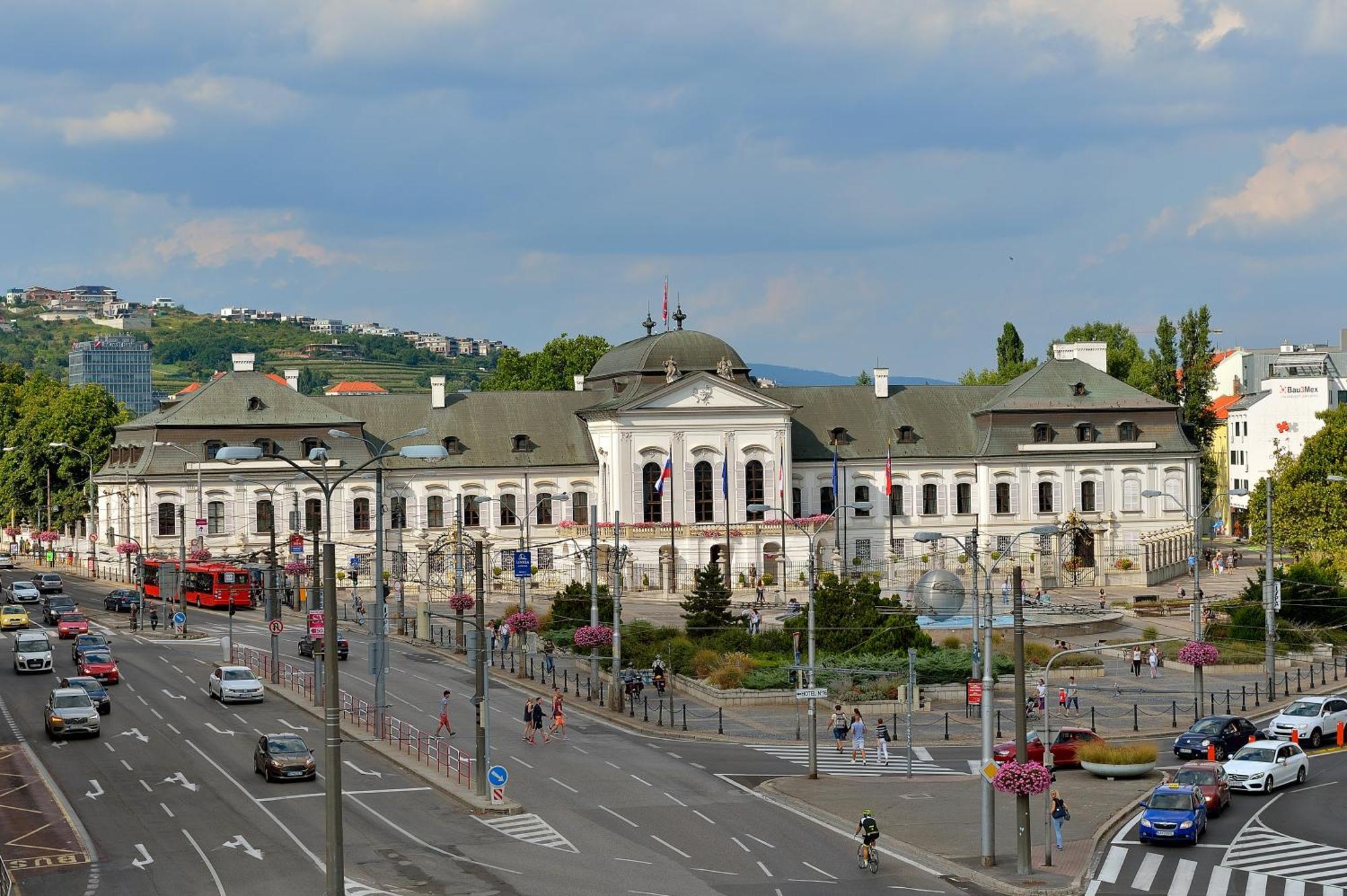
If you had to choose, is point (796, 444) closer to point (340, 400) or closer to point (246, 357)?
point (340, 400)

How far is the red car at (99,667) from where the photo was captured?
70312 mm

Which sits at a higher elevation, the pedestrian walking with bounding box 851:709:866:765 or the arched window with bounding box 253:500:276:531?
the arched window with bounding box 253:500:276:531

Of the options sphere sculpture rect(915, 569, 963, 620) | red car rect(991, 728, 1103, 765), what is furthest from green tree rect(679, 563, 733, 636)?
sphere sculpture rect(915, 569, 963, 620)

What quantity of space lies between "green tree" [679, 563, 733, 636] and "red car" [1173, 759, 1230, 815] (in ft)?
109

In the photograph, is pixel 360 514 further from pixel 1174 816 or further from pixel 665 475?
pixel 1174 816

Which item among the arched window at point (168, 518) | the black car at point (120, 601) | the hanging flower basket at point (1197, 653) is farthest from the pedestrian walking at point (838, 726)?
the arched window at point (168, 518)

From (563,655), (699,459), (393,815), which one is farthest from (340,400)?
(393,815)

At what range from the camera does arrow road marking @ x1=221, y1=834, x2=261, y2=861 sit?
4138 cm

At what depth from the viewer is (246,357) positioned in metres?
123

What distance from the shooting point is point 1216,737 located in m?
57.6

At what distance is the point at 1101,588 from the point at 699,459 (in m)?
27.5

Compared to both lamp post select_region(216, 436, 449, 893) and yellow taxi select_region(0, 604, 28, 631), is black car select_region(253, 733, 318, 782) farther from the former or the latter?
yellow taxi select_region(0, 604, 28, 631)

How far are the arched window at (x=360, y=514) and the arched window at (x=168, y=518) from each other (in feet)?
37.7

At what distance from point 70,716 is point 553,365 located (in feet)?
380
